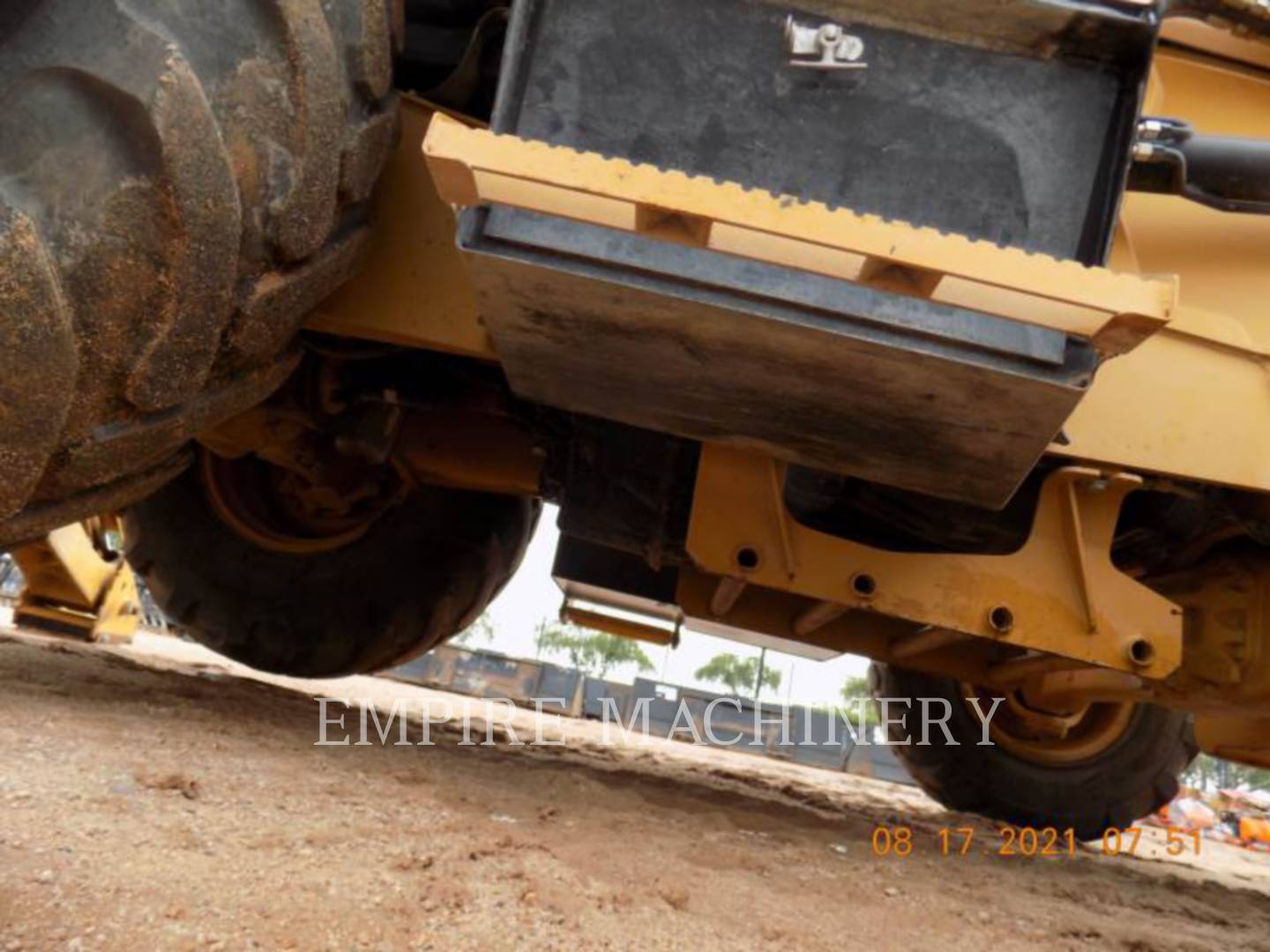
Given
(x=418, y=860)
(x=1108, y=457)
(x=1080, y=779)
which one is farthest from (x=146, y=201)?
(x=1080, y=779)

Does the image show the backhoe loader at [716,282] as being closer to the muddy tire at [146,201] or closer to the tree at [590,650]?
the muddy tire at [146,201]

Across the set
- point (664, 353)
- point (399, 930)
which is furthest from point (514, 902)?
point (664, 353)

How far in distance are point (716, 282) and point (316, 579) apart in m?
2.08

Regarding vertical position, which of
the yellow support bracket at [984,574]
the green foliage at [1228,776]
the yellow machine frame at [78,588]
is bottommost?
the green foliage at [1228,776]

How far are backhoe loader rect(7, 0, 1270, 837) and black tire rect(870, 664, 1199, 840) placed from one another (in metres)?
1.29

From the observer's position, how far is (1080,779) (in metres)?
4.04

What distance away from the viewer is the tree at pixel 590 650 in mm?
47500

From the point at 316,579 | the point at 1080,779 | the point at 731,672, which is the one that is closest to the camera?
the point at 316,579

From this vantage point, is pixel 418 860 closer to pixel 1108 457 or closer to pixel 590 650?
pixel 1108 457

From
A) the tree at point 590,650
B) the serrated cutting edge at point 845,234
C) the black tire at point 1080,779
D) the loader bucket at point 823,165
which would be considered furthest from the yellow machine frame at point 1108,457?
the tree at point 590,650

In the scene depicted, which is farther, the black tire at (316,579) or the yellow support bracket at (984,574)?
the black tire at (316,579)

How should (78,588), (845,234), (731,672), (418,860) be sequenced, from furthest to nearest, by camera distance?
(731,672)
(78,588)
(418,860)
(845,234)

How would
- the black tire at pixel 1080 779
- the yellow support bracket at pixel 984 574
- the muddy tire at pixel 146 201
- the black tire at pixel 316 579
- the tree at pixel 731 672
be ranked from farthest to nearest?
the tree at pixel 731 672
the black tire at pixel 1080 779
the black tire at pixel 316 579
the yellow support bracket at pixel 984 574
the muddy tire at pixel 146 201

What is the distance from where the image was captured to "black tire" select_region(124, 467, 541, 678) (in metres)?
3.20
